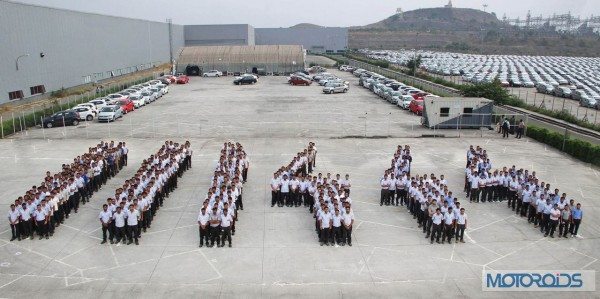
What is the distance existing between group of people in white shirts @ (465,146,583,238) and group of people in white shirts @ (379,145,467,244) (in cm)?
245

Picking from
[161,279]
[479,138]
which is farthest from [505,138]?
[161,279]

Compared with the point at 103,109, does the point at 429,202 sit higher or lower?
lower

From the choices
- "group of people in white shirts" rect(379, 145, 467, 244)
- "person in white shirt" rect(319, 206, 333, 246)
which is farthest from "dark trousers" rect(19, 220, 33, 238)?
"group of people in white shirts" rect(379, 145, 467, 244)

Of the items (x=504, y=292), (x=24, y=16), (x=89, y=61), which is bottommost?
(x=504, y=292)

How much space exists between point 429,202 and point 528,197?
420 cm

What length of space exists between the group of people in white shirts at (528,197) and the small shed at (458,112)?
11.9 m

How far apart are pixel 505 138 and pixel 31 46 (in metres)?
43.6

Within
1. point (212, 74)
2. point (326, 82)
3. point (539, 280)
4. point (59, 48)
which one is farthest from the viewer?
→ point (212, 74)

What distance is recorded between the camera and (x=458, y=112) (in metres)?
32.3

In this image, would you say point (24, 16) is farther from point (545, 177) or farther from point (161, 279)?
point (545, 177)

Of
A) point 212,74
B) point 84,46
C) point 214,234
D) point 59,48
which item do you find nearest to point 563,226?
point 214,234

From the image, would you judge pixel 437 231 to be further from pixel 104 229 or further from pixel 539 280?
pixel 104 229

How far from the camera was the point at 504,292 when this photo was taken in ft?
38.4

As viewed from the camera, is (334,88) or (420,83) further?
(420,83)
